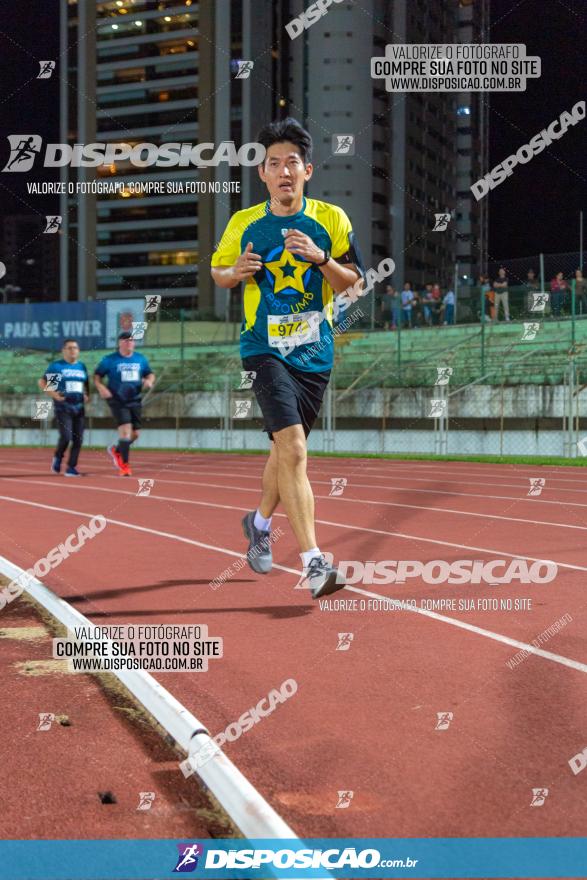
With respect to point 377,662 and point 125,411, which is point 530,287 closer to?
point 125,411

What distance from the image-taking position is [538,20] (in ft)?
219

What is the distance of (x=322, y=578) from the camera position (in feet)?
17.7

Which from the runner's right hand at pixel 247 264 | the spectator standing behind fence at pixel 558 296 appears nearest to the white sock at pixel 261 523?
the runner's right hand at pixel 247 264

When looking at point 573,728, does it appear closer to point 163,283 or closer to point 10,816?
point 10,816

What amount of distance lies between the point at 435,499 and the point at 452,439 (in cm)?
1154

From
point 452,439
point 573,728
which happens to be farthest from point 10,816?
point 452,439

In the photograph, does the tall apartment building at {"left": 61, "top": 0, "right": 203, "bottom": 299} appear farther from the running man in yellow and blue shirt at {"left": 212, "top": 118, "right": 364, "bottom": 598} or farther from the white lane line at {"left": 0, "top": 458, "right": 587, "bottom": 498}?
the running man in yellow and blue shirt at {"left": 212, "top": 118, "right": 364, "bottom": 598}

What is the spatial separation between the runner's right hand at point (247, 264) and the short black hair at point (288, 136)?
681 mm

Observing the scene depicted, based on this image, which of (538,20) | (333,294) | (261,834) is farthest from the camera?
(538,20)

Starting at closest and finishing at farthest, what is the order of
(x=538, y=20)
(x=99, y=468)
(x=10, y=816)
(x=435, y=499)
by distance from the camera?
1. (x=10, y=816)
2. (x=435, y=499)
3. (x=99, y=468)
4. (x=538, y=20)

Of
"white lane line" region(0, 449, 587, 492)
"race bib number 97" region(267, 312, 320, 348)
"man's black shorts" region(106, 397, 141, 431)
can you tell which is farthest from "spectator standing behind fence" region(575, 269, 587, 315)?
"race bib number 97" region(267, 312, 320, 348)

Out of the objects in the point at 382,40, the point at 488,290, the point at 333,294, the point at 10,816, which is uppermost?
the point at 382,40

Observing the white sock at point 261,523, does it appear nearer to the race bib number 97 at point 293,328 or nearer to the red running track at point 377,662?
the red running track at point 377,662

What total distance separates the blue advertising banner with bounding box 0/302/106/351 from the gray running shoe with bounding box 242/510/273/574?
129ft
